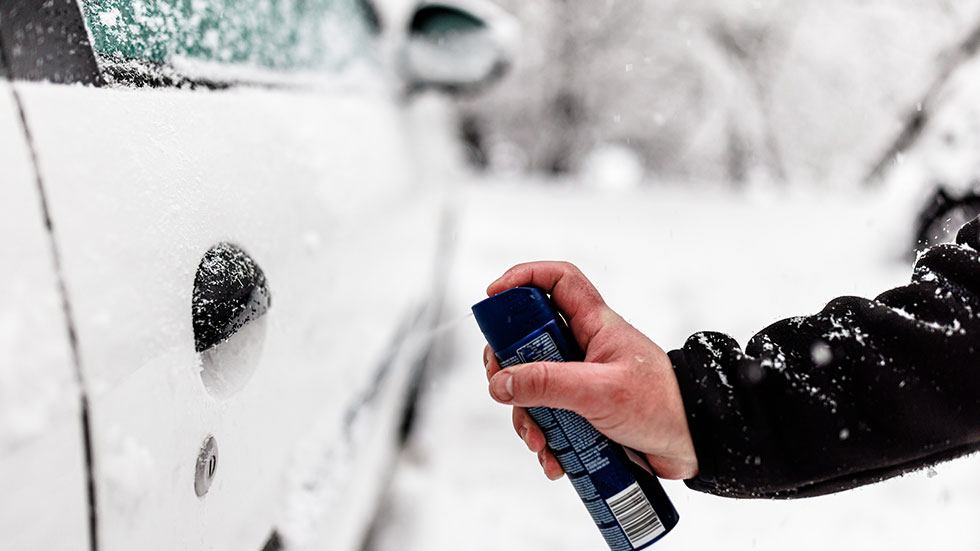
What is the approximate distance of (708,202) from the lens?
7.62 m

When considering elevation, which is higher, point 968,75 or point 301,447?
point 968,75

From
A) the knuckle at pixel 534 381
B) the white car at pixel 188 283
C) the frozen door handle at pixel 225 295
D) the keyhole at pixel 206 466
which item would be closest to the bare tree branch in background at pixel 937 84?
the white car at pixel 188 283

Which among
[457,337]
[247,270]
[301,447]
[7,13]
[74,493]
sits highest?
[7,13]

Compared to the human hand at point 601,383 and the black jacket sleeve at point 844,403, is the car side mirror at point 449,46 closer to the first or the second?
the human hand at point 601,383

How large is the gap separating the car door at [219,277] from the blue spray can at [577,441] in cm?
45

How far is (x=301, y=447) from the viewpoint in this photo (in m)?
1.50

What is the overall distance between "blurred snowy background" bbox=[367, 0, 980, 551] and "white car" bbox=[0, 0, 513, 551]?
0.68 metres

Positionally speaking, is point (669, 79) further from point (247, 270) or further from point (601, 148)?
point (247, 270)

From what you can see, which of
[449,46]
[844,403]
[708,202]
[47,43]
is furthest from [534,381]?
[708,202]

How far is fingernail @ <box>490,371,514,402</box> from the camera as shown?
1.15 metres

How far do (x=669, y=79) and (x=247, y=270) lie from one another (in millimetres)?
8834

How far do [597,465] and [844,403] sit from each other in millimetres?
411

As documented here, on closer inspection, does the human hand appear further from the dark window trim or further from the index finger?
the dark window trim

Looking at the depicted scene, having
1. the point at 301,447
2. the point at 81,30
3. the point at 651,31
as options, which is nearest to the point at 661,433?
the point at 301,447
